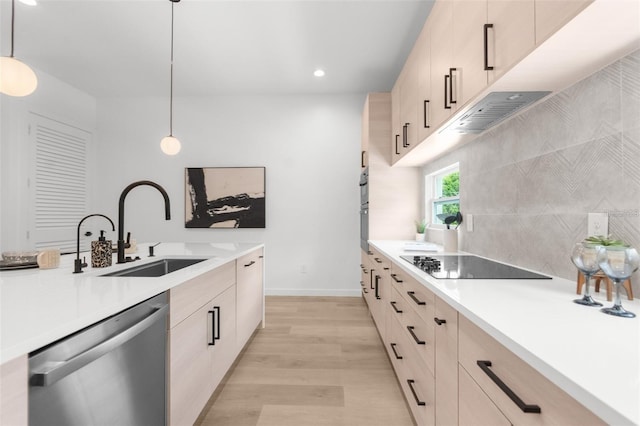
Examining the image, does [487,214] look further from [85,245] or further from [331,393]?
[85,245]

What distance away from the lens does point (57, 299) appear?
91 cm

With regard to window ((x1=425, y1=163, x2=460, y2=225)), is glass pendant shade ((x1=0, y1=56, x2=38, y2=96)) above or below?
above

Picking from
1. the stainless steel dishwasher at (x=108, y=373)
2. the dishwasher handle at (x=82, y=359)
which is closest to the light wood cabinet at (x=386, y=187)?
the stainless steel dishwasher at (x=108, y=373)

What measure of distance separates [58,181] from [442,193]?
466 cm

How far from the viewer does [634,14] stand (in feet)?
2.70

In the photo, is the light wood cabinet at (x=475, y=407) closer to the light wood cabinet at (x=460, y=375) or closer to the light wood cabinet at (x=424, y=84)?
the light wood cabinet at (x=460, y=375)

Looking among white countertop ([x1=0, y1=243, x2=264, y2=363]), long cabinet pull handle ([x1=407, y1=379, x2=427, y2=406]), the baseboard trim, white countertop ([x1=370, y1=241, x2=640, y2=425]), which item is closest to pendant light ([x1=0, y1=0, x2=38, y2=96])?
white countertop ([x1=0, y1=243, x2=264, y2=363])

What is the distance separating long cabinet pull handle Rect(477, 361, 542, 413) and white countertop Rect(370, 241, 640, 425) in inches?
4.1

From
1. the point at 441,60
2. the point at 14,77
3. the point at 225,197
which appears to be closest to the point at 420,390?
the point at 441,60

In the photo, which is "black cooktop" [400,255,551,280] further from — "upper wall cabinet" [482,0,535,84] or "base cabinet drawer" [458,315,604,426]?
"upper wall cabinet" [482,0,535,84]

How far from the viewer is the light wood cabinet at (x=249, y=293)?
88.5 inches

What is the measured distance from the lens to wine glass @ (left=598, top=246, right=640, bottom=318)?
81cm

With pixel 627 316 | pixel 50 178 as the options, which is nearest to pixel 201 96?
pixel 50 178

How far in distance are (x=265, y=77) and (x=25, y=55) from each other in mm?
2585
